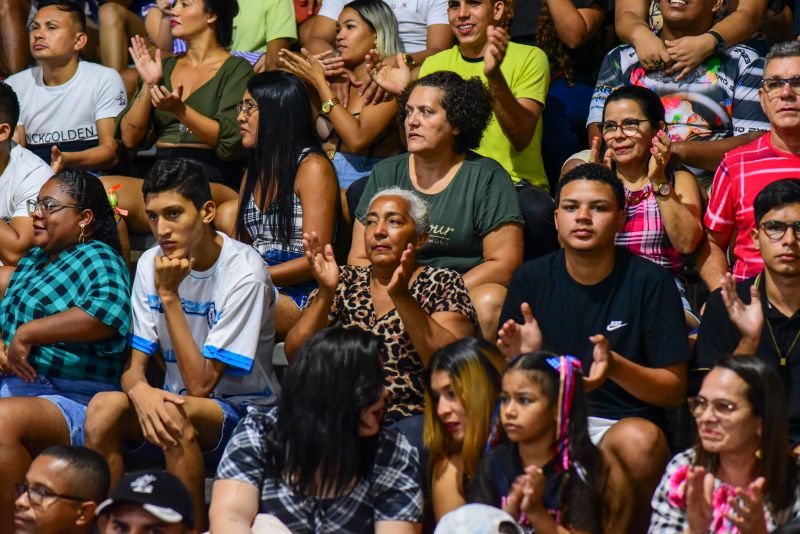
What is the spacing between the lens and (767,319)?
3.77 meters

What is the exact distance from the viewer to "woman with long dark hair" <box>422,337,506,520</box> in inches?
138

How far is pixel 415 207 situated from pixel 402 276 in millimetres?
554

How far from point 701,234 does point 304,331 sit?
150 cm

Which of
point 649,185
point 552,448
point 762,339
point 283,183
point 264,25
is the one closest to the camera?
point 552,448

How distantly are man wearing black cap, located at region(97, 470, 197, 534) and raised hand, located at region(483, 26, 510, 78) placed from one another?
7.77 ft

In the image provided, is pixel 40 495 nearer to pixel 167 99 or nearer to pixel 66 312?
pixel 66 312

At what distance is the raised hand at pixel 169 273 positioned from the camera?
395cm

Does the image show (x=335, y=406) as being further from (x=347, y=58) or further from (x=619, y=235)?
(x=347, y=58)

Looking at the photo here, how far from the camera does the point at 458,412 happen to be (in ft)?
11.7

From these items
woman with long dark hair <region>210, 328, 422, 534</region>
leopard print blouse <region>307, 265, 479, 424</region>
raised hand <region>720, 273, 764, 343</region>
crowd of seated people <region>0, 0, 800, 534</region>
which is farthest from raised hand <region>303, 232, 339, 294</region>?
raised hand <region>720, 273, 764, 343</region>

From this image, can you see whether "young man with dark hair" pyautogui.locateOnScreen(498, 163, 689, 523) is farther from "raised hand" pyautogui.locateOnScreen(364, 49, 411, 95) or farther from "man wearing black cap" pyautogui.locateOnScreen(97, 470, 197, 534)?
"raised hand" pyautogui.locateOnScreen(364, 49, 411, 95)

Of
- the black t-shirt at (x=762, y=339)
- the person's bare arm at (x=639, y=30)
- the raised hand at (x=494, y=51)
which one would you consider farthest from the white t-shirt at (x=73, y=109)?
the black t-shirt at (x=762, y=339)

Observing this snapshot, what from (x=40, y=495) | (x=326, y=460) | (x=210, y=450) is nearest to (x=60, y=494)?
(x=40, y=495)

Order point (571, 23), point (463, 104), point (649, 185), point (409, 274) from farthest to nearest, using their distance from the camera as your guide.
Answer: point (571, 23), point (463, 104), point (649, 185), point (409, 274)
